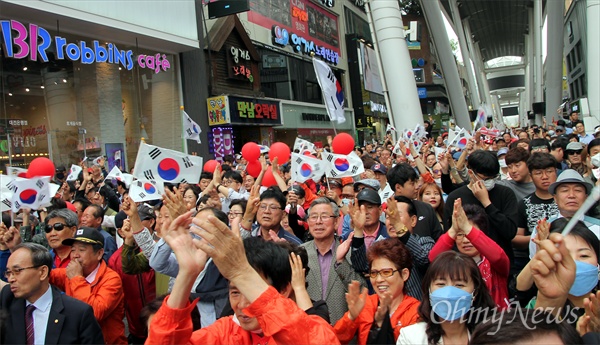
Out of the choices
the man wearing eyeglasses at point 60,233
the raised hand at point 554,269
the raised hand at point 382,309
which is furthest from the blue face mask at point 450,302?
the man wearing eyeglasses at point 60,233

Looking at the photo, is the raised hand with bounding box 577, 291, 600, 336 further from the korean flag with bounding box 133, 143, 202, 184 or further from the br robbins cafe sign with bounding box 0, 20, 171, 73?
the br robbins cafe sign with bounding box 0, 20, 171, 73

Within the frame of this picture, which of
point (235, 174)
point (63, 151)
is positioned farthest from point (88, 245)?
point (63, 151)

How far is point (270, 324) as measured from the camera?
71.2 inches

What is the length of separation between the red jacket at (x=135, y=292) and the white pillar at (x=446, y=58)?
22.6 m

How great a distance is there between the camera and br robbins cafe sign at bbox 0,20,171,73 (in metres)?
12.0

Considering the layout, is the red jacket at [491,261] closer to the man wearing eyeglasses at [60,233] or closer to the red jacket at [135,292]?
the red jacket at [135,292]

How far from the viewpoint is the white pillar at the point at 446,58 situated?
23516 mm

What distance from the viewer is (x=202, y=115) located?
62.3 feet

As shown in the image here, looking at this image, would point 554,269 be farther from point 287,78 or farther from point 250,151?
point 287,78

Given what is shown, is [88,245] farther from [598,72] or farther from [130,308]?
[598,72]

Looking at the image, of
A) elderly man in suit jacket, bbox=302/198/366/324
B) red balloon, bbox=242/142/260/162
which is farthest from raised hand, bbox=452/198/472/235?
red balloon, bbox=242/142/260/162

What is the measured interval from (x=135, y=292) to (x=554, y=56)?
1224 inches

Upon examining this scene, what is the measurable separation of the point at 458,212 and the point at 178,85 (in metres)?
17.0

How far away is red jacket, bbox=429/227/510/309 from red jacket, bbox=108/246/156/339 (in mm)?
2575
